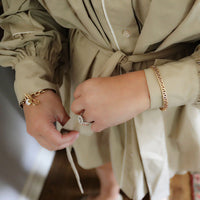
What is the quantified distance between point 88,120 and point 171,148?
393mm

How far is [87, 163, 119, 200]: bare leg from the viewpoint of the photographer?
38.7 inches

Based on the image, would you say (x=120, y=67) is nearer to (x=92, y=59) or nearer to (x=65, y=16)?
(x=92, y=59)

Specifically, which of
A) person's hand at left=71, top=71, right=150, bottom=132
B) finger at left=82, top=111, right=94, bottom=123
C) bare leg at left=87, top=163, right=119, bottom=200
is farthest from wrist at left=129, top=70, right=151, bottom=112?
bare leg at left=87, top=163, right=119, bottom=200

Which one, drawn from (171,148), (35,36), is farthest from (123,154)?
(35,36)

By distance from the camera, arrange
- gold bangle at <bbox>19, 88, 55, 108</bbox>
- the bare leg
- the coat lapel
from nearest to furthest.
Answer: the coat lapel < gold bangle at <bbox>19, 88, 55, 108</bbox> < the bare leg

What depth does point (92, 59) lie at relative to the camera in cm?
55

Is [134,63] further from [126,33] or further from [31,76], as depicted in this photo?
[31,76]

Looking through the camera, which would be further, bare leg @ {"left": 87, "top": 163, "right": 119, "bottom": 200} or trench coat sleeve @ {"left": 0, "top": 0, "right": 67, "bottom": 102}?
bare leg @ {"left": 87, "top": 163, "right": 119, "bottom": 200}

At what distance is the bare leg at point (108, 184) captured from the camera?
0.98 metres

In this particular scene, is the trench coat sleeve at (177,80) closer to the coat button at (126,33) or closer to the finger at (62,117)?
the coat button at (126,33)

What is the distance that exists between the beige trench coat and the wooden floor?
47cm

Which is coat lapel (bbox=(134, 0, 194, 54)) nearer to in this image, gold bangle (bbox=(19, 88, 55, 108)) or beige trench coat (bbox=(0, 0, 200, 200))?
beige trench coat (bbox=(0, 0, 200, 200))

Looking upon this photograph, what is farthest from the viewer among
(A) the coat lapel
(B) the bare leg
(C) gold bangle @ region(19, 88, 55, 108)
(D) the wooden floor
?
(D) the wooden floor

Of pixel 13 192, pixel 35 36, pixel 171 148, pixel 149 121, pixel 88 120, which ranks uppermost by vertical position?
pixel 35 36
